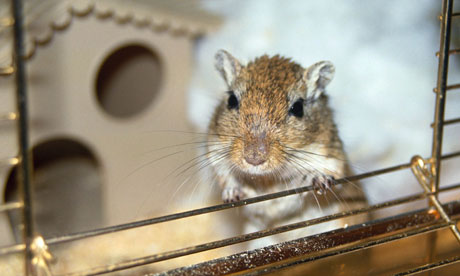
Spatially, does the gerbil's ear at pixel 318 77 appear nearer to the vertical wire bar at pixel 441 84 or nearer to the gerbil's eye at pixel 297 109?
the gerbil's eye at pixel 297 109

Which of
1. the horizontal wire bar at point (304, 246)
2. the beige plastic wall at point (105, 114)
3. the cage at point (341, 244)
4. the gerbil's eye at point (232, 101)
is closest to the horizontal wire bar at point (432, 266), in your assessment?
the cage at point (341, 244)

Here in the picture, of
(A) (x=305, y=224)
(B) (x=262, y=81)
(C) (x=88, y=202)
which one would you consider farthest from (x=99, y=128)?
(A) (x=305, y=224)

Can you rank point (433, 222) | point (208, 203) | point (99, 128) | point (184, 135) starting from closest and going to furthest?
point (433, 222) → point (208, 203) → point (184, 135) → point (99, 128)

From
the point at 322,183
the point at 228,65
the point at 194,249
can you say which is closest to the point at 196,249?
the point at 194,249

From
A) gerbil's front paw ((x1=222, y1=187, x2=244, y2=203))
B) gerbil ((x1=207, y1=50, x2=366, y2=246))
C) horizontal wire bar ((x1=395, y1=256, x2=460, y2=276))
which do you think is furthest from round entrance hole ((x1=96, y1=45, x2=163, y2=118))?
horizontal wire bar ((x1=395, y1=256, x2=460, y2=276))

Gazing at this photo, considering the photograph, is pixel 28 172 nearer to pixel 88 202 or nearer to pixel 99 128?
pixel 99 128
